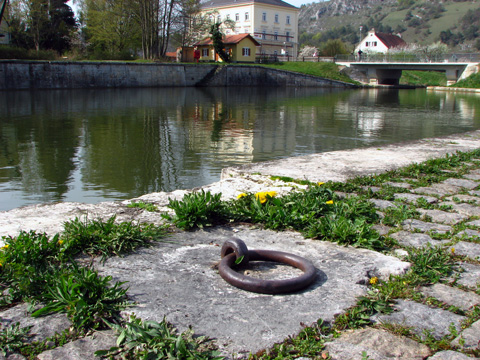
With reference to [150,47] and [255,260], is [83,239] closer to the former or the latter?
[255,260]

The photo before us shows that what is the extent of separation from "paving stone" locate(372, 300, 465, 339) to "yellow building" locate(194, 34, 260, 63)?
2308 inches

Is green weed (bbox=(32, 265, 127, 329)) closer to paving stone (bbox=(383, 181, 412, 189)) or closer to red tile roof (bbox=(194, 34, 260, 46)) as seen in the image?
paving stone (bbox=(383, 181, 412, 189))

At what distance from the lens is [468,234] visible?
11.5ft

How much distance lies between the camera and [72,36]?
168 feet

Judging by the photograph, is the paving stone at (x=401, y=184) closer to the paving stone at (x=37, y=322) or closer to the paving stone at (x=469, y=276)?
the paving stone at (x=469, y=276)

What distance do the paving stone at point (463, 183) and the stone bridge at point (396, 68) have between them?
156ft

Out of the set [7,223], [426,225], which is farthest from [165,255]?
[426,225]

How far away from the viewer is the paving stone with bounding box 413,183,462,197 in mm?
4692

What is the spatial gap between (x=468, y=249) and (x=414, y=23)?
16947 centimetres

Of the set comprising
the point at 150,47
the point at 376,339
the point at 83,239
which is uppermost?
the point at 150,47

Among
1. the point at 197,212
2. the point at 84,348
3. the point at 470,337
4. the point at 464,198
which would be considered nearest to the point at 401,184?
the point at 464,198

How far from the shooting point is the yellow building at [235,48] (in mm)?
59094

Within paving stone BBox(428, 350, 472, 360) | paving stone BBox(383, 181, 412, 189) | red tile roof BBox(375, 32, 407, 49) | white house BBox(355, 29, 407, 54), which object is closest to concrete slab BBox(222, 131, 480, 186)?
paving stone BBox(383, 181, 412, 189)

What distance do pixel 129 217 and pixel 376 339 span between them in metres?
2.26
